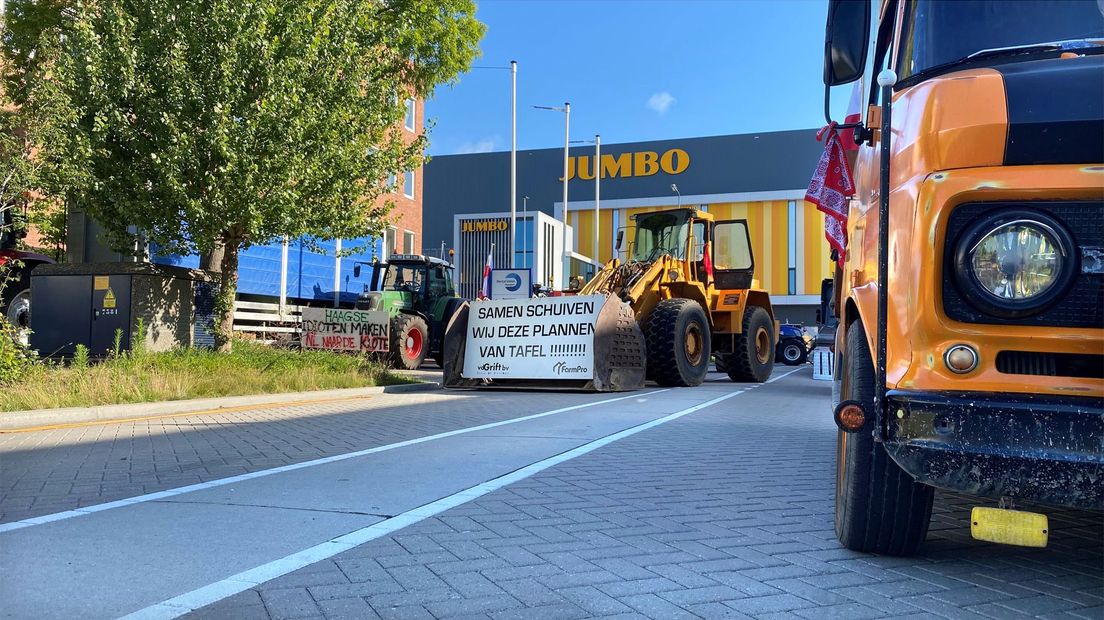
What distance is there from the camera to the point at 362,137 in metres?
12.7

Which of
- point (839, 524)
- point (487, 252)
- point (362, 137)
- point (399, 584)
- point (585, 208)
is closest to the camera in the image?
point (399, 584)

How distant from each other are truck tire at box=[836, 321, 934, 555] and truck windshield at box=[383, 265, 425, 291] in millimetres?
15882

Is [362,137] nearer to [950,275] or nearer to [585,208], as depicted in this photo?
[950,275]

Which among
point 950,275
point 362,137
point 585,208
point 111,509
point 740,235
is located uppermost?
point 585,208

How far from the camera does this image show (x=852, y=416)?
281 cm

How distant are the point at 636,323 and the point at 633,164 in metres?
35.1

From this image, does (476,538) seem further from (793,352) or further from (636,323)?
(793,352)

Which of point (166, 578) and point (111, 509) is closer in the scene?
point (166, 578)

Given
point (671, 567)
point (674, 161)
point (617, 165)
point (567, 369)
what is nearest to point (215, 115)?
point (567, 369)

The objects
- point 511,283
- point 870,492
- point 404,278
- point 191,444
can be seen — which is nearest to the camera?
point 870,492

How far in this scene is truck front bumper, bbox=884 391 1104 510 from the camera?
233 centimetres

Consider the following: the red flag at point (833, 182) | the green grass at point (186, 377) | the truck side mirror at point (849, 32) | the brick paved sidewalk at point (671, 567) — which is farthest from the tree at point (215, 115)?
the truck side mirror at point (849, 32)

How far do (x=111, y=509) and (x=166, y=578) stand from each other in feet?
4.99

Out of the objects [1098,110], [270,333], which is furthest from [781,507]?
[270,333]
